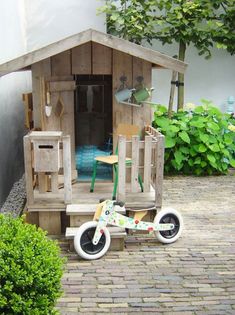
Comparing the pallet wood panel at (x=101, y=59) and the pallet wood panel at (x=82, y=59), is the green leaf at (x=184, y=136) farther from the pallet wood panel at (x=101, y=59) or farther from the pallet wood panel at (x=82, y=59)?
the pallet wood panel at (x=82, y=59)

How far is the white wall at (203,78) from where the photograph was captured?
10008mm

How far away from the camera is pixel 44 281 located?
3.13 meters

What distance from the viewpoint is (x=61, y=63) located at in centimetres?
599

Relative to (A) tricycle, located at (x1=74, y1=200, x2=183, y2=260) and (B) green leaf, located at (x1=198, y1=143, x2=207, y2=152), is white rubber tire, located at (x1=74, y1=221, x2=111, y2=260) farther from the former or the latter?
(B) green leaf, located at (x1=198, y1=143, x2=207, y2=152)

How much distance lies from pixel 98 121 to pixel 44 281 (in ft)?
17.1

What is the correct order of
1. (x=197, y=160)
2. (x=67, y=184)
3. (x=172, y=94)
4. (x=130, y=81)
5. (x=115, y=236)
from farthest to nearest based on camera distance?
(x=172, y=94) < (x=197, y=160) < (x=130, y=81) < (x=67, y=184) < (x=115, y=236)


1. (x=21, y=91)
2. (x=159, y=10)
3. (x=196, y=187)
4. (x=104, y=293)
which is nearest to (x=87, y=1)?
(x=159, y=10)

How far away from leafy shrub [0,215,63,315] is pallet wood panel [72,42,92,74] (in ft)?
10.7

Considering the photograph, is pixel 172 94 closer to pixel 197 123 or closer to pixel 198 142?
pixel 197 123

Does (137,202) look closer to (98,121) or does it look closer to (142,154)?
(142,154)

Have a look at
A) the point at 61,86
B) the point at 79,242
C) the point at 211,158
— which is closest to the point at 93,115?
the point at 61,86

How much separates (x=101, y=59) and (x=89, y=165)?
1947mm

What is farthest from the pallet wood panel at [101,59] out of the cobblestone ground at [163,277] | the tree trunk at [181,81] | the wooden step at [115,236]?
the tree trunk at [181,81]

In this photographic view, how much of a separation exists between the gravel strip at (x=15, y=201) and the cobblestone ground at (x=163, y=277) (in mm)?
1859
